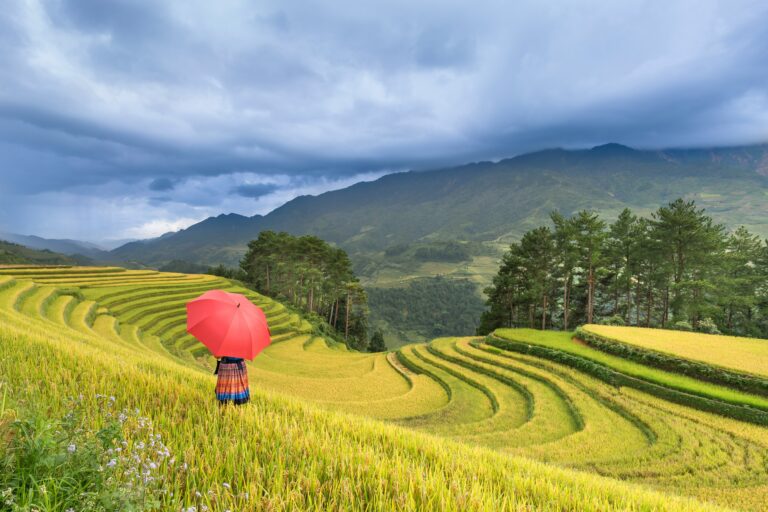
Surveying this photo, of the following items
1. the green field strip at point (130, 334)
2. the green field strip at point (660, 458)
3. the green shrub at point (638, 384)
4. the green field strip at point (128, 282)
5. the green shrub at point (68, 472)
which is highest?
the green shrub at point (68, 472)

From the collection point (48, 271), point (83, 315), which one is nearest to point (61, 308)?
point (83, 315)

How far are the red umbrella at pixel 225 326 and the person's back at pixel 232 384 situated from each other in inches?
6.3

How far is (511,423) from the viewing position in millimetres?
14055

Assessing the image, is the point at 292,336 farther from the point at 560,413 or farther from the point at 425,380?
the point at 560,413

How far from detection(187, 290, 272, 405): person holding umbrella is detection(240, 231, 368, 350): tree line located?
142ft

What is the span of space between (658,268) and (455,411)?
29983 millimetres

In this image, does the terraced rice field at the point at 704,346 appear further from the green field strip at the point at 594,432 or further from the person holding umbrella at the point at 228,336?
the person holding umbrella at the point at 228,336

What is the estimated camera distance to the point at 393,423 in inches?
298

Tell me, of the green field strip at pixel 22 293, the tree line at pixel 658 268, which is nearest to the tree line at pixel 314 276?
the tree line at pixel 658 268

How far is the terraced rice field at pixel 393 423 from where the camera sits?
Result: 2381 millimetres

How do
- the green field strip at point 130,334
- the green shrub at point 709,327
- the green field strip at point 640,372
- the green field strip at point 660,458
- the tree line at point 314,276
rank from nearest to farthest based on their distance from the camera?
the green field strip at point 660,458 < the green field strip at point 640,372 < the green field strip at point 130,334 < the green shrub at point 709,327 < the tree line at point 314,276

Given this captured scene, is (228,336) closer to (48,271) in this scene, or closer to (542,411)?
(542,411)

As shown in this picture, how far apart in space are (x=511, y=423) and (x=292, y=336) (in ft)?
78.2

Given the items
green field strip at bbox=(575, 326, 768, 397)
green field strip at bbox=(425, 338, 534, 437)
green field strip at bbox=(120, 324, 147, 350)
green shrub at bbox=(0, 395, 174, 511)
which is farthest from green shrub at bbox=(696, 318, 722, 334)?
green field strip at bbox=(120, 324, 147, 350)
